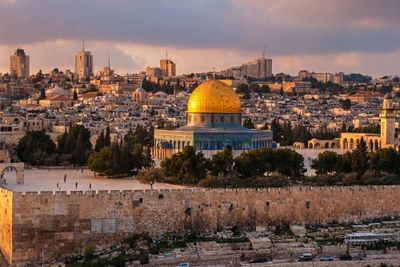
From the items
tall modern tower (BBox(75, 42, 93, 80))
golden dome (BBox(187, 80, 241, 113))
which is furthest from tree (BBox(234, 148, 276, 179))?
tall modern tower (BBox(75, 42, 93, 80))

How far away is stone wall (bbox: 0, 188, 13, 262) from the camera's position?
2147cm

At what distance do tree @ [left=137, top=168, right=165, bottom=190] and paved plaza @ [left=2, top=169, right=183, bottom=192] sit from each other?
0.58 feet

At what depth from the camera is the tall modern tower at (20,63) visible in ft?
449

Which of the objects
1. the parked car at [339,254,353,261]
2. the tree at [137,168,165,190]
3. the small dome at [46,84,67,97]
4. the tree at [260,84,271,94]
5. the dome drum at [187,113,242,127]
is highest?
the tree at [260,84,271,94]

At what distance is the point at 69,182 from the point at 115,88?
75.5 metres

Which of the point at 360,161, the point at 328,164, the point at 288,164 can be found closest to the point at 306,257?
the point at 288,164

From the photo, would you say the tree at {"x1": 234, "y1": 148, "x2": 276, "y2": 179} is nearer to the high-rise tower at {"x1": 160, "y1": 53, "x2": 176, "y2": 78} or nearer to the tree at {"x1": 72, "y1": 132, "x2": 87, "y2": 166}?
the tree at {"x1": 72, "y1": 132, "x2": 87, "y2": 166}

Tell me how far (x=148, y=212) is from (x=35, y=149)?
527 inches

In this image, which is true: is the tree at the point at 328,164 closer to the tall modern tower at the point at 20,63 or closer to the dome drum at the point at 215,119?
the dome drum at the point at 215,119

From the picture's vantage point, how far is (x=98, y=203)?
72.1 ft

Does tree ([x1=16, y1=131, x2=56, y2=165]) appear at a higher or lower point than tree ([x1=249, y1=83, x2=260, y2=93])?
lower

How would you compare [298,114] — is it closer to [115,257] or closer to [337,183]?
[337,183]

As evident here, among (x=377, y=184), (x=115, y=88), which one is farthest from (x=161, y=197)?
(x=115, y=88)

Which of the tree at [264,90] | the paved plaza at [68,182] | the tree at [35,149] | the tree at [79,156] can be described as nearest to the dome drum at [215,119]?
the tree at [79,156]
